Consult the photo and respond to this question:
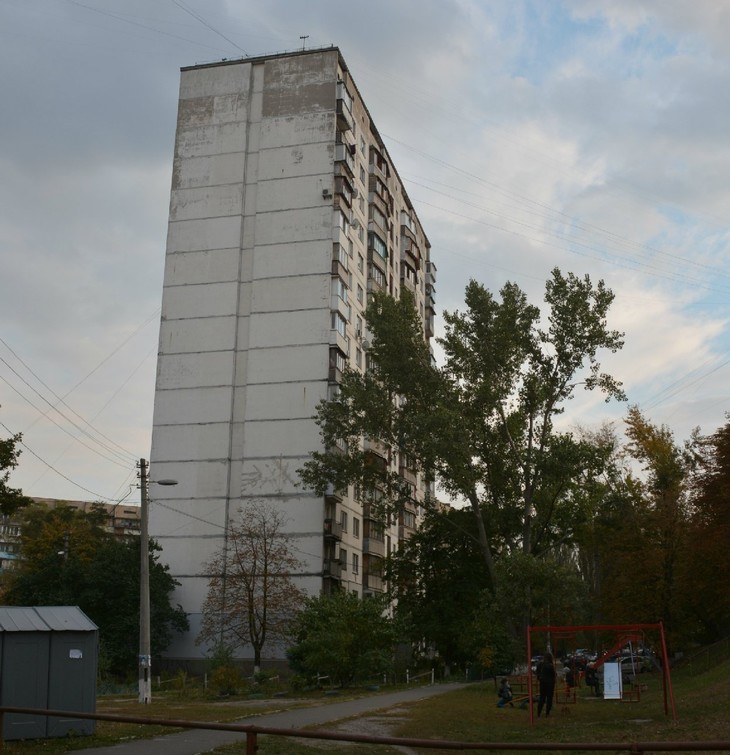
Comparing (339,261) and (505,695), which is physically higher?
(339,261)

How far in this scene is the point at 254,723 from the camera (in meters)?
19.6

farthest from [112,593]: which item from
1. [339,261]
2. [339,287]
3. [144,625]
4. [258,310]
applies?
[339,261]

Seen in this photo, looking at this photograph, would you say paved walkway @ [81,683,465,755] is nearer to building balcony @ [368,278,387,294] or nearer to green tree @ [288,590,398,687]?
green tree @ [288,590,398,687]

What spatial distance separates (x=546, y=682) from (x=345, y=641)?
17.6 meters

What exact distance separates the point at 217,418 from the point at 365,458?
17006mm

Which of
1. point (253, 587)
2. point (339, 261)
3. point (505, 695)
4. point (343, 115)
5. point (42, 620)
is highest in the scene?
point (343, 115)

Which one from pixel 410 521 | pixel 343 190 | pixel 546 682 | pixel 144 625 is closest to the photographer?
pixel 546 682

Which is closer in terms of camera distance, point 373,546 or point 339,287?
point 339,287

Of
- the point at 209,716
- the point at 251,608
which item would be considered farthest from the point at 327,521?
the point at 209,716

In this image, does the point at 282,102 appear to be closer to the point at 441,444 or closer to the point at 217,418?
the point at 217,418


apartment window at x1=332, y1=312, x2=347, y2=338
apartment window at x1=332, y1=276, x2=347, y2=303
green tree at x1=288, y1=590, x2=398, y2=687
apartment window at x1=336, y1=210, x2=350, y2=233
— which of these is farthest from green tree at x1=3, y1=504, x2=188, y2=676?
apartment window at x1=336, y1=210, x2=350, y2=233

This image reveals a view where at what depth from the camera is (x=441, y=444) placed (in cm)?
4019

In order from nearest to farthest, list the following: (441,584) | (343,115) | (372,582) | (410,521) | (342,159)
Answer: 1. (441,584)
2. (342,159)
3. (343,115)
4. (372,582)
5. (410,521)

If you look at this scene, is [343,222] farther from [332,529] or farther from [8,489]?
[8,489]
